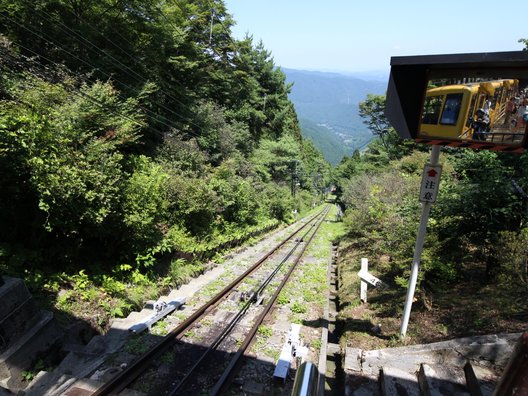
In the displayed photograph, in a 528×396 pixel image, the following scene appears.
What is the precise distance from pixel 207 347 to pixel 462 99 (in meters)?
6.32

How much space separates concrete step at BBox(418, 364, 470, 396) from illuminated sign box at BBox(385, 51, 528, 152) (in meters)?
3.07

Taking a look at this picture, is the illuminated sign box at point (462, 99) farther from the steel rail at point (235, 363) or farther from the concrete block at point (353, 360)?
the steel rail at point (235, 363)

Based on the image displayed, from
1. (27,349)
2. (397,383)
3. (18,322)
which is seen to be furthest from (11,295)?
(397,383)

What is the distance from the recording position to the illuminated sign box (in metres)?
3.77

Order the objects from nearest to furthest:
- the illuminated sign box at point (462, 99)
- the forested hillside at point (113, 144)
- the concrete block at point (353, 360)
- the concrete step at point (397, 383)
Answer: the illuminated sign box at point (462, 99) → the concrete step at point (397, 383) → the concrete block at point (353, 360) → the forested hillside at point (113, 144)

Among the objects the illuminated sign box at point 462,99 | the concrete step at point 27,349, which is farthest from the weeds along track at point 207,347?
the illuminated sign box at point 462,99

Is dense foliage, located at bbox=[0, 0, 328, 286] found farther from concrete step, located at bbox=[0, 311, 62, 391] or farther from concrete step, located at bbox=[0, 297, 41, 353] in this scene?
concrete step, located at bbox=[0, 311, 62, 391]

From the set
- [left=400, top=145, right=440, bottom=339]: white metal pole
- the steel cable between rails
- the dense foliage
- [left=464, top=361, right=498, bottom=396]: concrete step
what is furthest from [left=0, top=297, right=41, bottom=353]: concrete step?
[left=464, top=361, right=498, bottom=396]: concrete step

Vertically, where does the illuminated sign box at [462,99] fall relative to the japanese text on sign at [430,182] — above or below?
above

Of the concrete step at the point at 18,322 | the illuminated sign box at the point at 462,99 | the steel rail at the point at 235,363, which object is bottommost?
the steel rail at the point at 235,363

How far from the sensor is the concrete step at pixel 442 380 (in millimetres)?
4332

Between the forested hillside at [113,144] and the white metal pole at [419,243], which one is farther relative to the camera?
the forested hillside at [113,144]

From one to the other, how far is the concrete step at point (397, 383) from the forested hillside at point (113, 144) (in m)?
7.05

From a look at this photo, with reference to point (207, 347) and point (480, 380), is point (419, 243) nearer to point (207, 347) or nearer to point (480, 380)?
point (480, 380)
